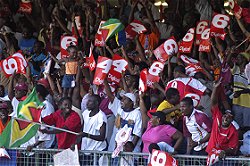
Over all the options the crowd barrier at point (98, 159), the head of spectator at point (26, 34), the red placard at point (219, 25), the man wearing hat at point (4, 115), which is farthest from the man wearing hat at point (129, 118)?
the head of spectator at point (26, 34)

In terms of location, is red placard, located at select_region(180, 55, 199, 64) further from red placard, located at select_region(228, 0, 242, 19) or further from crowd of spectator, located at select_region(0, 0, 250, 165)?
red placard, located at select_region(228, 0, 242, 19)

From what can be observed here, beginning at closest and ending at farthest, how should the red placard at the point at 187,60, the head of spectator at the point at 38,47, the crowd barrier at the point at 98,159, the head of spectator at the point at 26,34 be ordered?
the crowd barrier at the point at 98,159 < the red placard at the point at 187,60 < the head of spectator at the point at 38,47 < the head of spectator at the point at 26,34

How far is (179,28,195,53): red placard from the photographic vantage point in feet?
52.7

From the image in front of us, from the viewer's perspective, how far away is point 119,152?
536 inches

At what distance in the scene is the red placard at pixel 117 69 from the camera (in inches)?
603

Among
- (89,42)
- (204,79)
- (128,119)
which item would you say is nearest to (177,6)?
(89,42)

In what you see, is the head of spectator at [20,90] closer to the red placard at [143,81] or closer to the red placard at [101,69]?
the red placard at [101,69]

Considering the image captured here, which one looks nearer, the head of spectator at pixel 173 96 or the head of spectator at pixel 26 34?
the head of spectator at pixel 173 96

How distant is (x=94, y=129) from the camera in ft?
46.6

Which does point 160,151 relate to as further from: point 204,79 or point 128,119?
point 204,79

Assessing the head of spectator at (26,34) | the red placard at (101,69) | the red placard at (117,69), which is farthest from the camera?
the head of spectator at (26,34)

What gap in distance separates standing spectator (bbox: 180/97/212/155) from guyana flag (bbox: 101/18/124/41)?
2.87 m

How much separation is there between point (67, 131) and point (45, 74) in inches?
90.1

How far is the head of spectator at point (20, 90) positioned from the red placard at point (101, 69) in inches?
48.5
